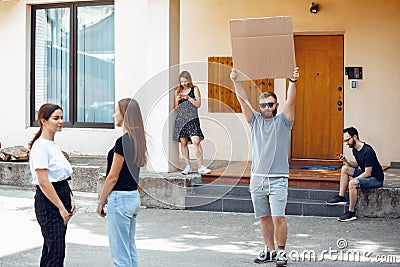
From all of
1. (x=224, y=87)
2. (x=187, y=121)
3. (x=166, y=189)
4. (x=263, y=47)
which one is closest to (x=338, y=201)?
(x=166, y=189)

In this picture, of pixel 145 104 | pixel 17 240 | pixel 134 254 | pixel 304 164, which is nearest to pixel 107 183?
pixel 134 254

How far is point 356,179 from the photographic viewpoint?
881 centimetres

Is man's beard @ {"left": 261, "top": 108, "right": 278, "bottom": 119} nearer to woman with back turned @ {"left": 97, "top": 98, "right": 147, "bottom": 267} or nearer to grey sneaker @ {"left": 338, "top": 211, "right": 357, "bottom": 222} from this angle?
woman with back turned @ {"left": 97, "top": 98, "right": 147, "bottom": 267}

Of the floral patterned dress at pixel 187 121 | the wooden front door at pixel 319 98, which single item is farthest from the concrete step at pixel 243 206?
the wooden front door at pixel 319 98

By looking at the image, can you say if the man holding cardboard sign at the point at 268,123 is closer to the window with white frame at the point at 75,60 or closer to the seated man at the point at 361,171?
the seated man at the point at 361,171

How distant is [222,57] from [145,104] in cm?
212

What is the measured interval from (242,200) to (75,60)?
5.87 m

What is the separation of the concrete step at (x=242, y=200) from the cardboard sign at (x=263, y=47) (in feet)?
10.9

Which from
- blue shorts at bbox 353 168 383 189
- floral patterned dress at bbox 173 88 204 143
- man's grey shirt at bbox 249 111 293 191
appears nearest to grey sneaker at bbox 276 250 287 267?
man's grey shirt at bbox 249 111 293 191

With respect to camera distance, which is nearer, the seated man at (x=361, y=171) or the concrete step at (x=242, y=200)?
the seated man at (x=361, y=171)

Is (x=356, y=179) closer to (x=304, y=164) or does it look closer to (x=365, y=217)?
(x=365, y=217)

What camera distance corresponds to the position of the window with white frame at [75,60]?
13.6 metres

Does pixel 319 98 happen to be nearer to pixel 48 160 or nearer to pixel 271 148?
pixel 271 148
